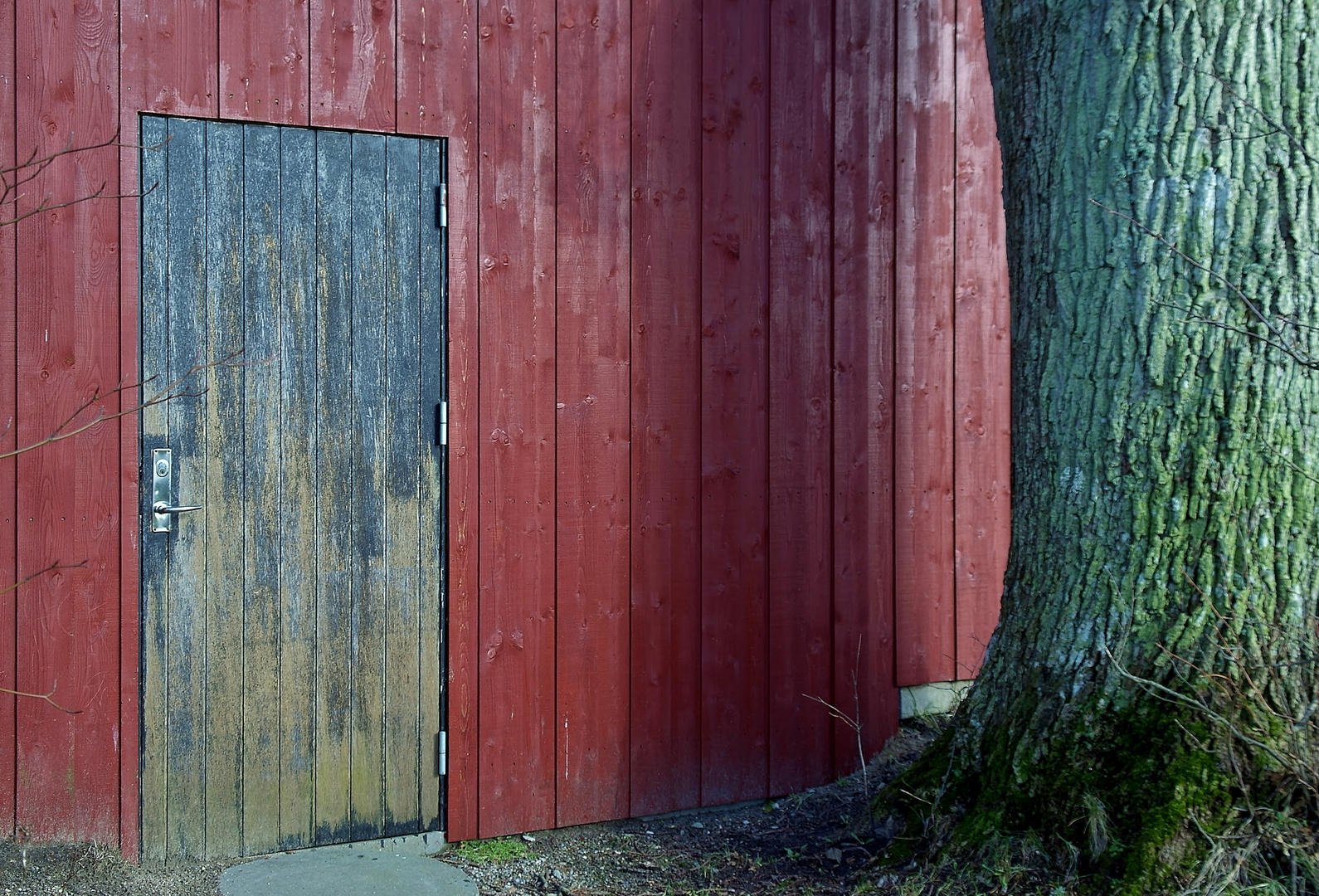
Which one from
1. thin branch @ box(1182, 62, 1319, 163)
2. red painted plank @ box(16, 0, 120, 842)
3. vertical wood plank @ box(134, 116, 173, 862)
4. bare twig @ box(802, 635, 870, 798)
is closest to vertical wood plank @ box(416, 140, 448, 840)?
vertical wood plank @ box(134, 116, 173, 862)

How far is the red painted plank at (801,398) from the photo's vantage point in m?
4.21

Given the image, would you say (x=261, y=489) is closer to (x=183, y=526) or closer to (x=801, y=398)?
(x=183, y=526)

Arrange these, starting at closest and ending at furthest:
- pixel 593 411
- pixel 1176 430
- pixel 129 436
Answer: pixel 1176 430, pixel 129 436, pixel 593 411

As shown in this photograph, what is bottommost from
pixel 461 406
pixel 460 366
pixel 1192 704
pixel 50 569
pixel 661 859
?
pixel 661 859

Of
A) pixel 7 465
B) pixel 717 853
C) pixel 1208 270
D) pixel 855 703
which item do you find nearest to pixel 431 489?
pixel 7 465

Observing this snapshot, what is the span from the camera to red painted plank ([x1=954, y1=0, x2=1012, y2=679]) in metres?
4.52

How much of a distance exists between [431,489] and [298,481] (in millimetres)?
425

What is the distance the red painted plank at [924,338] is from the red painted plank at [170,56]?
2512 mm

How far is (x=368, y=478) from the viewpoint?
3.67 m

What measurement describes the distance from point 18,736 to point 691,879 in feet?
6.76

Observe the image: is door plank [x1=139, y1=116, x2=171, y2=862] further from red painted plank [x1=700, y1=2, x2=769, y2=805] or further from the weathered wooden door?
red painted plank [x1=700, y1=2, x2=769, y2=805]

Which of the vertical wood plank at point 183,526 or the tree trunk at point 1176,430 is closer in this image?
the tree trunk at point 1176,430

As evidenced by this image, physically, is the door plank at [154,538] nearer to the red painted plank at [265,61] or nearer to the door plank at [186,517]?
the door plank at [186,517]

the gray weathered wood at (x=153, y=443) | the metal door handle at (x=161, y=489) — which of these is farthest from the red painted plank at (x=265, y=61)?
the metal door handle at (x=161, y=489)
